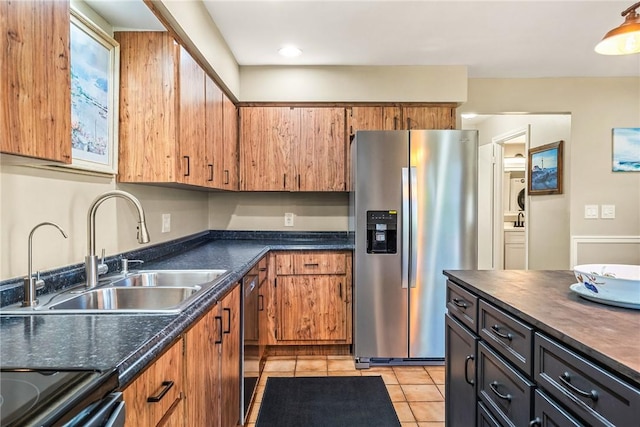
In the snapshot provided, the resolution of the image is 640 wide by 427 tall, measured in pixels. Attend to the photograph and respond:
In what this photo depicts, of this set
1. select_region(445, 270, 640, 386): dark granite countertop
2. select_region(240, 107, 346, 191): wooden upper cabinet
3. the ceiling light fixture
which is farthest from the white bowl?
select_region(240, 107, 346, 191): wooden upper cabinet

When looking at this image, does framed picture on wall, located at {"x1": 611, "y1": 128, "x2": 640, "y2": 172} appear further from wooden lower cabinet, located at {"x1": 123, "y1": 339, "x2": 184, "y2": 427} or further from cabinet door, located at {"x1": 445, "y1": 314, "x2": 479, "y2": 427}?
wooden lower cabinet, located at {"x1": 123, "y1": 339, "x2": 184, "y2": 427}

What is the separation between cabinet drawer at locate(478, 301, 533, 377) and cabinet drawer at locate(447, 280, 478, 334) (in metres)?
0.04

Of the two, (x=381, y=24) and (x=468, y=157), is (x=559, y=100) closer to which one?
(x=468, y=157)

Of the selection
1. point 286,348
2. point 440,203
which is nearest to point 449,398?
point 440,203

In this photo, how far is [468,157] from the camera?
2.78 meters

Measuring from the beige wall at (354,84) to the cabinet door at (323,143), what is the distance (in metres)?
0.14

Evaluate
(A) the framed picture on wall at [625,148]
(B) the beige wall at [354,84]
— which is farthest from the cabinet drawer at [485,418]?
(A) the framed picture on wall at [625,148]

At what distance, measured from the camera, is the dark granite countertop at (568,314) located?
798 millimetres

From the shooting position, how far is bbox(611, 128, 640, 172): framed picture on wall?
11.4ft

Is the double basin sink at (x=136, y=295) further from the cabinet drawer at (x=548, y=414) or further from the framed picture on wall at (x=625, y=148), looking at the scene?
the framed picture on wall at (x=625, y=148)

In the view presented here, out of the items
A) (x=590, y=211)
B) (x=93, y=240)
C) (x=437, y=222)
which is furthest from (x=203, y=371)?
(x=590, y=211)

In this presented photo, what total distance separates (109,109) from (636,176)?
435cm

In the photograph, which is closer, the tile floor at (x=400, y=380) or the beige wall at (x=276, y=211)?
the tile floor at (x=400, y=380)

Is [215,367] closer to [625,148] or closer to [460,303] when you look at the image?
[460,303]
